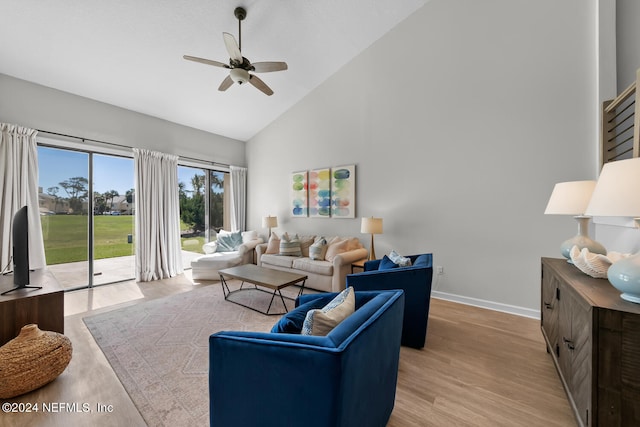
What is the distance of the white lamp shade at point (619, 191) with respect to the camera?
985 mm

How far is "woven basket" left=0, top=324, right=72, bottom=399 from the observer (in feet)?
5.43

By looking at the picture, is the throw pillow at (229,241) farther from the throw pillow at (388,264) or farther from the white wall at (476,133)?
the throw pillow at (388,264)

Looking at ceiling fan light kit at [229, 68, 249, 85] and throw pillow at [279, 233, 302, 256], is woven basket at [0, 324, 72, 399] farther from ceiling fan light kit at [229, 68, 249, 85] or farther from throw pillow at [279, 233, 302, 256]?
throw pillow at [279, 233, 302, 256]

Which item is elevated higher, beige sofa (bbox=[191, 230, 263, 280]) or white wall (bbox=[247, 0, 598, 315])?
white wall (bbox=[247, 0, 598, 315])

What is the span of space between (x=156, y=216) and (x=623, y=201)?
5.46 meters

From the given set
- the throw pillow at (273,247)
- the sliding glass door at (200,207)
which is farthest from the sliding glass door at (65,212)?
the throw pillow at (273,247)

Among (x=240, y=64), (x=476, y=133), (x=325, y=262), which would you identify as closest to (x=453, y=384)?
(x=325, y=262)

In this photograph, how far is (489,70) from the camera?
10.3 ft

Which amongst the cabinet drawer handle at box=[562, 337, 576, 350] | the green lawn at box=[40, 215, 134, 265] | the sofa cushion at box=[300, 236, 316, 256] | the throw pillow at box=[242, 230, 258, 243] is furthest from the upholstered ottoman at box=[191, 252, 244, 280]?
the cabinet drawer handle at box=[562, 337, 576, 350]

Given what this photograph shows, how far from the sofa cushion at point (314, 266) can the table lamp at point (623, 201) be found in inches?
116

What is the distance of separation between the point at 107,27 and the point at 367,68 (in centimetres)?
346

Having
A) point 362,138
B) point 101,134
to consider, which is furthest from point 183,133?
point 362,138

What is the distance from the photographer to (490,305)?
10.4ft

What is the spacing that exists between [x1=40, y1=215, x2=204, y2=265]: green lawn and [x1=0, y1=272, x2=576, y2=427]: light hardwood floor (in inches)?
65.7
